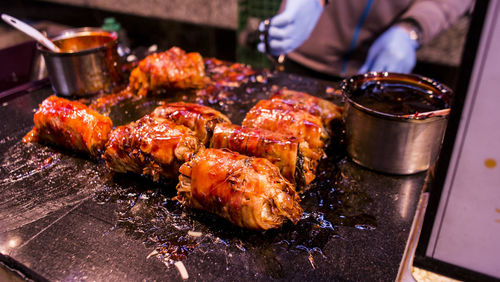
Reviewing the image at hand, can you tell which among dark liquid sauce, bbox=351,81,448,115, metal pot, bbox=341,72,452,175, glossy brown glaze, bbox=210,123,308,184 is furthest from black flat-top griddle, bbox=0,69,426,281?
dark liquid sauce, bbox=351,81,448,115

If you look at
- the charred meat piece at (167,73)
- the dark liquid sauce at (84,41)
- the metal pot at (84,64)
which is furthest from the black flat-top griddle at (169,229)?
the dark liquid sauce at (84,41)

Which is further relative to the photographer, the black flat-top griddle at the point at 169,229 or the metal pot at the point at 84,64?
the metal pot at the point at 84,64

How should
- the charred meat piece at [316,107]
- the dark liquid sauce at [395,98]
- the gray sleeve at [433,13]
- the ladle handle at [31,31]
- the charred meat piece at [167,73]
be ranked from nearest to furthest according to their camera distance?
the dark liquid sauce at [395,98] < the charred meat piece at [316,107] < the ladle handle at [31,31] < the charred meat piece at [167,73] < the gray sleeve at [433,13]

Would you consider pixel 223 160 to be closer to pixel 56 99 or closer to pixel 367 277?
pixel 367 277

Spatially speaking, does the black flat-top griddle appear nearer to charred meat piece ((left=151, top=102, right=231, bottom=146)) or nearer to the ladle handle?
charred meat piece ((left=151, top=102, right=231, bottom=146))

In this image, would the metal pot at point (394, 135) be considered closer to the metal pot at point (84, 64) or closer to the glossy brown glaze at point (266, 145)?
the glossy brown glaze at point (266, 145)

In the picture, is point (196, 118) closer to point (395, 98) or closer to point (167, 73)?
point (167, 73)

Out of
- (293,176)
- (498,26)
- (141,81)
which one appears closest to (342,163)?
(293,176)
